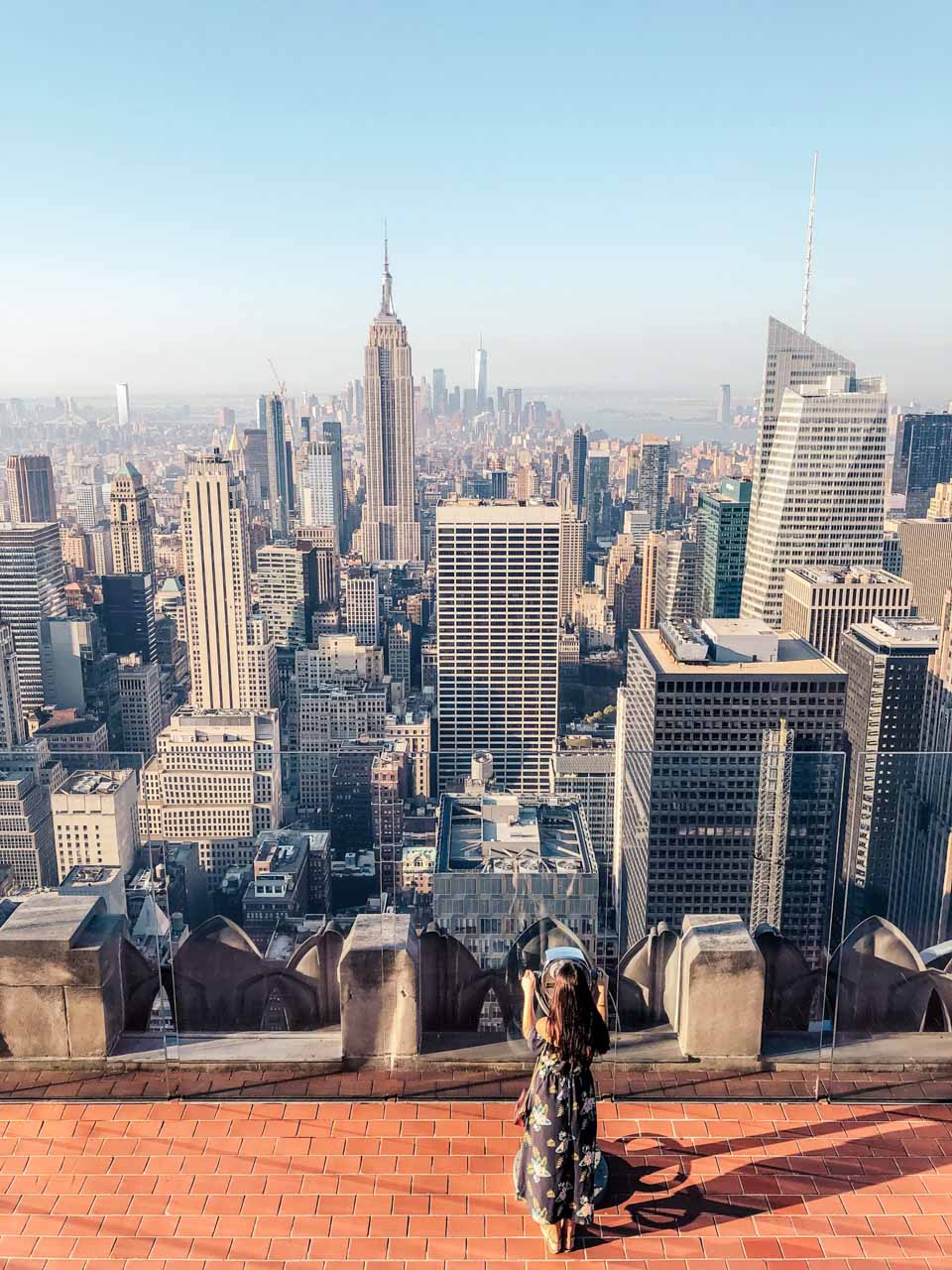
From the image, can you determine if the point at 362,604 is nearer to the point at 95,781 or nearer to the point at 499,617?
the point at 499,617

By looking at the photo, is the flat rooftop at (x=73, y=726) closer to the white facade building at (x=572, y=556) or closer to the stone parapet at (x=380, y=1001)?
the stone parapet at (x=380, y=1001)

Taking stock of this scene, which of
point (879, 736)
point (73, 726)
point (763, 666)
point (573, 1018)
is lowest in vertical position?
point (73, 726)

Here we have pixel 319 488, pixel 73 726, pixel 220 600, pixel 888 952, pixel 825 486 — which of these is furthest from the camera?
pixel 319 488

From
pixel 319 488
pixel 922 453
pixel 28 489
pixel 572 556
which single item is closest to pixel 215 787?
pixel 28 489

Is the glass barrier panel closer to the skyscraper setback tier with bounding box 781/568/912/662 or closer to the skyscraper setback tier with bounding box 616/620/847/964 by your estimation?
the skyscraper setback tier with bounding box 616/620/847/964

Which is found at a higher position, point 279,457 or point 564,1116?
point 564,1116
